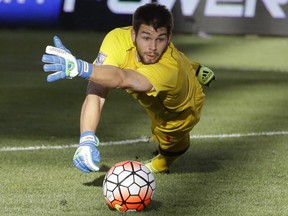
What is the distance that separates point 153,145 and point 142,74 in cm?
291

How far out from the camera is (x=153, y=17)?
7391 mm

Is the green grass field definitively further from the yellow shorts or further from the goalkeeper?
the goalkeeper

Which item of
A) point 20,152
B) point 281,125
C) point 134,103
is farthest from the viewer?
point 134,103

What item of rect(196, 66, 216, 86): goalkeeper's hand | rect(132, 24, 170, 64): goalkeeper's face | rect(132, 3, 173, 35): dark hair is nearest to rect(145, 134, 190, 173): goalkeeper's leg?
rect(196, 66, 216, 86): goalkeeper's hand

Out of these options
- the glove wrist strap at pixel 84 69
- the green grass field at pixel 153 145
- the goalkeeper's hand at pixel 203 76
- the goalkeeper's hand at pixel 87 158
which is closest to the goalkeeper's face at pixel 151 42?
the glove wrist strap at pixel 84 69

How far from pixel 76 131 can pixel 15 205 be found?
13.4ft

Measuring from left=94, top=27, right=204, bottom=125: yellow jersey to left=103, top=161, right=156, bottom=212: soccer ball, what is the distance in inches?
25.4

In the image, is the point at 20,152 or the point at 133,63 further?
the point at 20,152

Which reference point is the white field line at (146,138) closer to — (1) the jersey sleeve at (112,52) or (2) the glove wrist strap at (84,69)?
(1) the jersey sleeve at (112,52)

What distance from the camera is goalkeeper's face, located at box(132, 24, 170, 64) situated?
7.39 metres

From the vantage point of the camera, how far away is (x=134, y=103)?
13.7 m

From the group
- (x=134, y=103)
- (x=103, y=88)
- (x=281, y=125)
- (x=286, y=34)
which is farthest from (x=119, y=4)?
(x=103, y=88)

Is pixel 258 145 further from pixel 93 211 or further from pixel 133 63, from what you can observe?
pixel 93 211

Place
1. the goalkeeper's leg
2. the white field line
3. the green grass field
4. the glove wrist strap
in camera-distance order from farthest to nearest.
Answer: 1. the white field line
2. the goalkeeper's leg
3. the green grass field
4. the glove wrist strap
